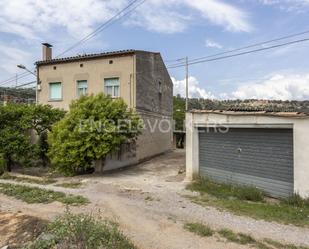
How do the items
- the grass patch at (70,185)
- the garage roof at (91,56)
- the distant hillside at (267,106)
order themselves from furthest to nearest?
1. the garage roof at (91,56)
2. the grass patch at (70,185)
3. the distant hillside at (267,106)

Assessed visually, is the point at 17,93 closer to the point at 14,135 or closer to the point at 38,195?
the point at 14,135

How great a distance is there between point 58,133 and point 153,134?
871cm

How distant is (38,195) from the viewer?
11.7 m

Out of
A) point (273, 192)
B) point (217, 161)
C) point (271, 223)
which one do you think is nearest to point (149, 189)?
point (217, 161)

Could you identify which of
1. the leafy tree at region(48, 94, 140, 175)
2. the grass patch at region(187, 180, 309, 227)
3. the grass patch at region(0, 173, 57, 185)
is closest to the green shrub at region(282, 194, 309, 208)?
the grass patch at region(187, 180, 309, 227)

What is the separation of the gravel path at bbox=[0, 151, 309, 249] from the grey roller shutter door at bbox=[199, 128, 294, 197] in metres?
1.65

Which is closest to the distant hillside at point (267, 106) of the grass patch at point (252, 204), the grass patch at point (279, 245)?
the grass patch at point (252, 204)

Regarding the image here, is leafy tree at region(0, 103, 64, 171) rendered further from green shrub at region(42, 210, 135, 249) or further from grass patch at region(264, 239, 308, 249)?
grass patch at region(264, 239, 308, 249)

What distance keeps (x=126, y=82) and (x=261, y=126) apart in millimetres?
10611

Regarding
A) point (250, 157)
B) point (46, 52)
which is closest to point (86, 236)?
point (250, 157)

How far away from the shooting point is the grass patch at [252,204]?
29.9ft

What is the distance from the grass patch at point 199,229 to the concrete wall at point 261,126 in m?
4.28

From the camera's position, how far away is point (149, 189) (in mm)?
13133

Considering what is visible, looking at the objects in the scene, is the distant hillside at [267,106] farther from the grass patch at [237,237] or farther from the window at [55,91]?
the window at [55,91]
